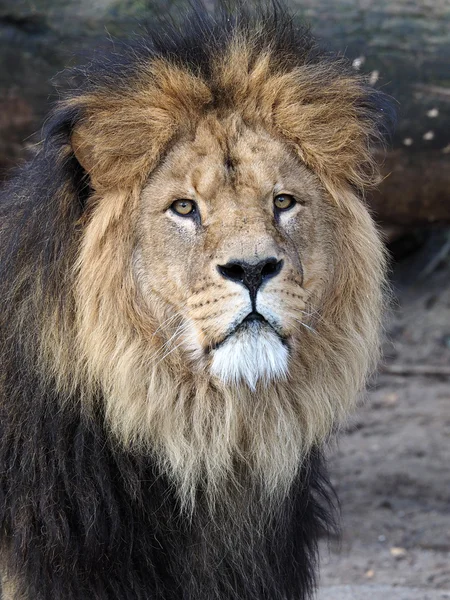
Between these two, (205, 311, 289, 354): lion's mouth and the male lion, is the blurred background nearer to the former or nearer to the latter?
the male lion

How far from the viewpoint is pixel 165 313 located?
2723 millimetres

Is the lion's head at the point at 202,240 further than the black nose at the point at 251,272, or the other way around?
the lion's head at the point at 202,240

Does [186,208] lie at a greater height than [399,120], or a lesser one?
greater

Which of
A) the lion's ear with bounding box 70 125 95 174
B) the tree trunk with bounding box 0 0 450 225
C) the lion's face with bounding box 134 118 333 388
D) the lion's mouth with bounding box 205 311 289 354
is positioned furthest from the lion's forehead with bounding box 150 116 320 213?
the tree trunk with bounding box 0 0 450 225

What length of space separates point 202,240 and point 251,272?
0.22 metres

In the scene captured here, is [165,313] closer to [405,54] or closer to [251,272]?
[251,272]

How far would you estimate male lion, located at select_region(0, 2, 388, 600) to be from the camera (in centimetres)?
272

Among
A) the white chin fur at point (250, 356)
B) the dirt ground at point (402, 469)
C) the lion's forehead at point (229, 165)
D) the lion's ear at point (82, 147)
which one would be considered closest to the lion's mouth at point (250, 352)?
the white chin fur at point (250, 356)

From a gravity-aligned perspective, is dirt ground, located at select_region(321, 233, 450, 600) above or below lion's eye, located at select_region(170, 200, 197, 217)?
below

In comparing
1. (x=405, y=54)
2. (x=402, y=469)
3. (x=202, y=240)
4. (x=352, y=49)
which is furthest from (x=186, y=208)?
(x=402, y=469)

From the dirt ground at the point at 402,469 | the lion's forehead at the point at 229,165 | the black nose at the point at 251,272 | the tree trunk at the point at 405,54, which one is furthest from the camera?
the tree trunk at the point at 405,54

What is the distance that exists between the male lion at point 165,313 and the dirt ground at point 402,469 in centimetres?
71

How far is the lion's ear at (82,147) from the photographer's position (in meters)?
2.72

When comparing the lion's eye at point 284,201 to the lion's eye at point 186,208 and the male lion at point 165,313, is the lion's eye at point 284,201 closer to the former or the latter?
the male lion at point 165,313
